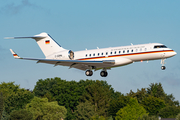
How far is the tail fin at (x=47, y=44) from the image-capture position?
4847cm

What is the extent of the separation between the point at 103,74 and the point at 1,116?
53567 millimetres

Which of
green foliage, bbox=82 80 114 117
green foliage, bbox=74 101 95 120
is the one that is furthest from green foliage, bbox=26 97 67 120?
green foliage, bbox=82 80 114 117

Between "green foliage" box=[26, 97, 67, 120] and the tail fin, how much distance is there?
41091 millimetres

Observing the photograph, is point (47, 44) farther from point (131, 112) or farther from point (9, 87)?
point (9, 87)

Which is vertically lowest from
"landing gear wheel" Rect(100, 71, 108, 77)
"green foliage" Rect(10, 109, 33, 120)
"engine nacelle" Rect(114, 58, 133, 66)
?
"green foliage" Rect(10, 109, 33, 120)

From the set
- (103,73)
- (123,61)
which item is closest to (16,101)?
(103,73)

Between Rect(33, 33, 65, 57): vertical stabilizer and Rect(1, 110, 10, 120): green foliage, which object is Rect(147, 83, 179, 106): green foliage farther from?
Rect(33, 33, 65, 57): vertical stabilizer

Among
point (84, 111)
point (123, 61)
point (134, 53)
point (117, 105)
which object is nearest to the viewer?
point (134, 53)

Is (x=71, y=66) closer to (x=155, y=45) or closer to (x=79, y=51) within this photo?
(x=79, y=51)

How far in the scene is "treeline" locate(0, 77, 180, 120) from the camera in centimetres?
8912

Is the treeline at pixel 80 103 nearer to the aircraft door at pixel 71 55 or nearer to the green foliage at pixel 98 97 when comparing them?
the green foliage at pixel 98 97

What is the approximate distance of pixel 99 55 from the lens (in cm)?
4250

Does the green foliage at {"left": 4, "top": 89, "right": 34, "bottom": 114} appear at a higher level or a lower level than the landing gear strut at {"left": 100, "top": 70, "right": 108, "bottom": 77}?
higher

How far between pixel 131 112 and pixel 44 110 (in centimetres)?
2236
